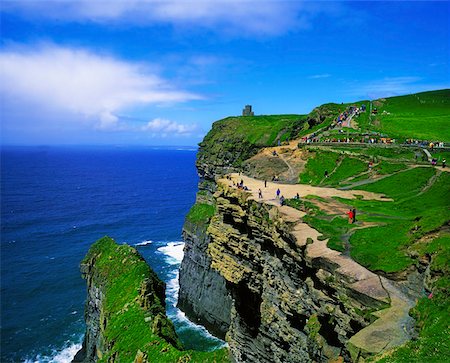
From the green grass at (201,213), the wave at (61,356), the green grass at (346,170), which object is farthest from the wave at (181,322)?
the green grass at (346,170)

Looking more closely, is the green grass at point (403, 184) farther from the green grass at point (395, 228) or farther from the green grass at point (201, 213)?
the green grass at point (201, 213)

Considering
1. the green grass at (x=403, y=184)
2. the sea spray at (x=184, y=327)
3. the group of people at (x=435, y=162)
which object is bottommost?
the sea spray at (x=184, y=327)

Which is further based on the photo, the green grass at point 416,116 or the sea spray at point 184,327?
the green grass at point 416,116

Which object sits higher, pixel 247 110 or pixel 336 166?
pixel 247 110

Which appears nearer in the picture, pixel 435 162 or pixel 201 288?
pixel 435 162

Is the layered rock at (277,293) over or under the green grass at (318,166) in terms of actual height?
under

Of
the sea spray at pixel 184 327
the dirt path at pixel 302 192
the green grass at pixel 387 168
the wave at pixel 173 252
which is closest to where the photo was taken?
the dirt path at pixel 302 192

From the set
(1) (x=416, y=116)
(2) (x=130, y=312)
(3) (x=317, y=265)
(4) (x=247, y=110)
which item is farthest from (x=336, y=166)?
(4) (x=247, y=110)

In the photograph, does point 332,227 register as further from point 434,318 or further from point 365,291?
point 434,318
